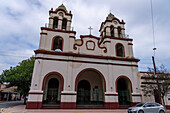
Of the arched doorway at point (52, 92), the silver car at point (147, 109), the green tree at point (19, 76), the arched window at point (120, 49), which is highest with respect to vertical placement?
the arched window at point (120, 49)

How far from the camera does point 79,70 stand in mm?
15492

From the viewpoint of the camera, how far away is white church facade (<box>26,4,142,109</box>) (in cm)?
1422

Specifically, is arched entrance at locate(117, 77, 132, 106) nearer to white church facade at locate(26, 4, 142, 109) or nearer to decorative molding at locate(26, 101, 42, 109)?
white church facade at locate(26, 4, 142, 109)

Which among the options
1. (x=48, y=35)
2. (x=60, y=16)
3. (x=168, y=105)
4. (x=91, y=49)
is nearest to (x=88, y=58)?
(x=91, y=49)

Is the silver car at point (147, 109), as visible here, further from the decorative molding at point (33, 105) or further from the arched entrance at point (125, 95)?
the decorative molding at point (33, 105)

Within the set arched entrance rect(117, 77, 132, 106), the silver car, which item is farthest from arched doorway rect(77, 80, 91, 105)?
the silver car

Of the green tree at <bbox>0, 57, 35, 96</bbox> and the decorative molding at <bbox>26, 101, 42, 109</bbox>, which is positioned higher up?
the green tree at <bbox>0, 57, 35, 96</bbox>

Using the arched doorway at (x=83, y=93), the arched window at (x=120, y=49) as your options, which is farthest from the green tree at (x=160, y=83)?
the arched doorway at (x=83, y=93)

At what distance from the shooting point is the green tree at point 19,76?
17513 millimetres

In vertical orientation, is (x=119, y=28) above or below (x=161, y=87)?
above

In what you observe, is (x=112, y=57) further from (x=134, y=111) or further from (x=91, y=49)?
(x=134, y=111)

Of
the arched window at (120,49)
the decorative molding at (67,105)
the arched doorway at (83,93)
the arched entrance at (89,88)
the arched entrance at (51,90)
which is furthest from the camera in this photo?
the arched window at (120,49)

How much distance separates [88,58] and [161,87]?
32.5 ft

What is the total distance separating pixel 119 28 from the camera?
68.0 ft
